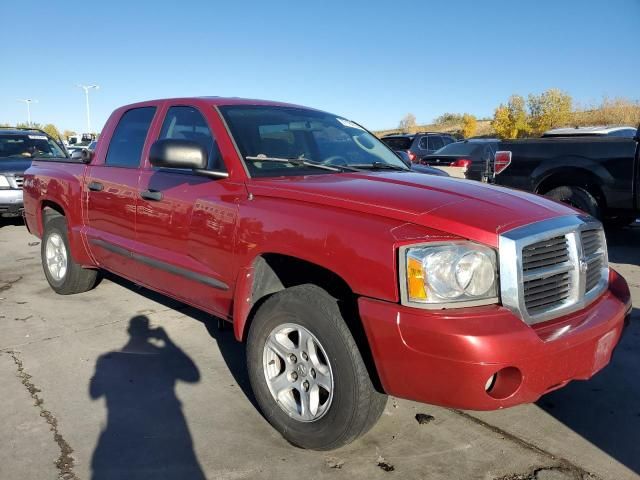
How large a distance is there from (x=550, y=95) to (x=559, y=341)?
43022mm

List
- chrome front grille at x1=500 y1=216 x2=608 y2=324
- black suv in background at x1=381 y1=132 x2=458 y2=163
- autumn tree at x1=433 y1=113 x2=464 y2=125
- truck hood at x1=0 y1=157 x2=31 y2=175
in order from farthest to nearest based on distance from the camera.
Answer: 1. autumn tree at x1=433 y1=113 x2=464 y2=125
2. black suv in background at x1=381 y1=132 x2=458 y2=163
3. truck hood at x1=0 y1=157 x2=31 y2=175
4. chrome front grille at x1=500 y1=216 x2=608 y2=324

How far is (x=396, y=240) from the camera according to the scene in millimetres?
2303

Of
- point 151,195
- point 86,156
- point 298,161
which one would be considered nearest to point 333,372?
point 298,161

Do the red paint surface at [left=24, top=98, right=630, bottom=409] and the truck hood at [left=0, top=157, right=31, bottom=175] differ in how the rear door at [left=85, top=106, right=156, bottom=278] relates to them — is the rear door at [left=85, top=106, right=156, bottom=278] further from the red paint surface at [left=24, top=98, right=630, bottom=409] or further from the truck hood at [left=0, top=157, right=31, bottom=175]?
the truck hood at [left=0, top=157, right=31, bottom=175]

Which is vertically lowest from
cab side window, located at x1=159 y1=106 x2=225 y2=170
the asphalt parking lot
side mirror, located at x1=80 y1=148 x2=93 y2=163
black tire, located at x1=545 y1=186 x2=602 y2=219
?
the asphalt parking lot

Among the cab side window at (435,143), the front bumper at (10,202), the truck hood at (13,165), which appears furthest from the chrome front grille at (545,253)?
the cab side window at (435,143)

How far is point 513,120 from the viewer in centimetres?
4122

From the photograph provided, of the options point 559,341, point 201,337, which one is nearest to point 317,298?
point 559,341

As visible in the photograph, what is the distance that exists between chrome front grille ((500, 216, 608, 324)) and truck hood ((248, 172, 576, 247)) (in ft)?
0.25

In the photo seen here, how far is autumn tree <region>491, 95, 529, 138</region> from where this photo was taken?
40594mm

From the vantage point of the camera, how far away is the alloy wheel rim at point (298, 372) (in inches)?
104

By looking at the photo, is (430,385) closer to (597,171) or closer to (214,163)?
(214,163)

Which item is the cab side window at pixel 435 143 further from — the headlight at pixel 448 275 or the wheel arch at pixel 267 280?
the headlight at pixel 448 275

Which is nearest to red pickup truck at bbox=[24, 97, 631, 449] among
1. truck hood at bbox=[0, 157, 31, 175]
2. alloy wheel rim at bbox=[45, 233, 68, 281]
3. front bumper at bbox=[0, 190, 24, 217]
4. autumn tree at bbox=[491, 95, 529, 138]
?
alloy wheel rim at bbox=[45, 233, 68, 281]
